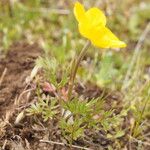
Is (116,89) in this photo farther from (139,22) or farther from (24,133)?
(139,22)

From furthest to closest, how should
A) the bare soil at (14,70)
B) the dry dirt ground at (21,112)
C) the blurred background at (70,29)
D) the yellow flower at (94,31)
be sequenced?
the blurred background at (70,29)
the bare soil at (14,70)
the dry dirt ground at (21,112)
the yellow flower at (94,31)

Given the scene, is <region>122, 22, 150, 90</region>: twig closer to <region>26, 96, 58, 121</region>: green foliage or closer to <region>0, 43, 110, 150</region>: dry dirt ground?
<region>0, 43, 110, 150</region>: dry dirt ground

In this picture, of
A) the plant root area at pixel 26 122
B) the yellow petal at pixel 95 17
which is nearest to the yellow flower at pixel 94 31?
the yellow petal at pixel 95 17

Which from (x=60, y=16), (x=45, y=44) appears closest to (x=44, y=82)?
(x=45, y=44)

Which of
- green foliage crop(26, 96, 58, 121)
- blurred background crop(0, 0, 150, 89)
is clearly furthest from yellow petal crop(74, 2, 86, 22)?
blurred background crop(0, 0, 150, 89)

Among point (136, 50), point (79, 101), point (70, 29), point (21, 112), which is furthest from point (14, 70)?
point (136, 50)

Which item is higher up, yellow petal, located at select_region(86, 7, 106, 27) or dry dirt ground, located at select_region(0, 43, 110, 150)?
yellow petal, located at select_region(86, 7, 106, 27)

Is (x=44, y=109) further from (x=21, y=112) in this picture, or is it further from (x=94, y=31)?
(x=94, y=31)

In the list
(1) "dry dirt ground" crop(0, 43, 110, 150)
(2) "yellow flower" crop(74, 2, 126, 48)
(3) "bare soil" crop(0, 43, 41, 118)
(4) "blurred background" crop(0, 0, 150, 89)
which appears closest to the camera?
(2) "yellow flower" crop(74, 2, 126, 48)

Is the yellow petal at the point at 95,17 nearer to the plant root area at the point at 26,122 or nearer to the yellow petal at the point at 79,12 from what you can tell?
the yellow petal at the point at 79,12

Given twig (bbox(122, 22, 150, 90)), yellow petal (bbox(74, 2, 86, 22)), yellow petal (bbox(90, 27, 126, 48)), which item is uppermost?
yellow petal (bbox(74, 2, 86, 22))

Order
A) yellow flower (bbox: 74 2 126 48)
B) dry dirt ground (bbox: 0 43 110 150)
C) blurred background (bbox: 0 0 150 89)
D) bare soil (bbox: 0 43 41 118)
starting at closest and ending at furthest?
1. yellow flower (bbox: 74 2 126 48)
2. dry dirt ground (bbox: 0 43 110 150)
3. bare soil (bbox: 0 43 41 118)
4. blurred background (bbox: 0 0 150 89)
